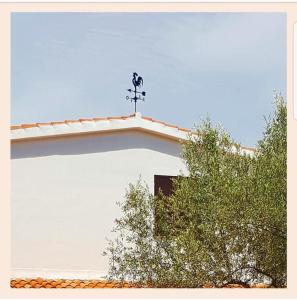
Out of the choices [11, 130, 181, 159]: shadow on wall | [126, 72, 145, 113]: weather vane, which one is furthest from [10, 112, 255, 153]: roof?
[126, 72, 145, 113]: weather vane

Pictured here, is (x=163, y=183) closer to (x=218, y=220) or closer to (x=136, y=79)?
(x=136, y=79)

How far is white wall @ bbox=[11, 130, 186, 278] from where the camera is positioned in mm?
13789

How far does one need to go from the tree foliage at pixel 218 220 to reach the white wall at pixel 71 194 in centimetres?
181

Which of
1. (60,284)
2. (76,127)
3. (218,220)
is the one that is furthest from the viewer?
(76,127)

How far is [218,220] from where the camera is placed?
36.1 ft

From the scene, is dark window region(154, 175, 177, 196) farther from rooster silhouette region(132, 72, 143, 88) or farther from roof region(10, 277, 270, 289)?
roof region(10, 277, 270, 289)

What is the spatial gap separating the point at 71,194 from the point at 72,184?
19cm

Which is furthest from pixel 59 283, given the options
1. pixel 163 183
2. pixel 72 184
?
pixel 163 183

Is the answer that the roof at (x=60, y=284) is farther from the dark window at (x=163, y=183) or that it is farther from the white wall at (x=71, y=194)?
the dark window at (x=163, y=183)

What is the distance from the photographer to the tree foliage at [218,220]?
10797 mm

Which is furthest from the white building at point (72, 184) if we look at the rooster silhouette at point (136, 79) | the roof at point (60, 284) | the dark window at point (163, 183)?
the rooster silhouette at point (136, 79)

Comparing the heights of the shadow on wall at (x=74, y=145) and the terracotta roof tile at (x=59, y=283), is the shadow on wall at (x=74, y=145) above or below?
above

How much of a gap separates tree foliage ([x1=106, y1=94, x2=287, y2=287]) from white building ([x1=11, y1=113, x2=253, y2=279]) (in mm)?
1831

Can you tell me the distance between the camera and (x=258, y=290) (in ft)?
33.1
